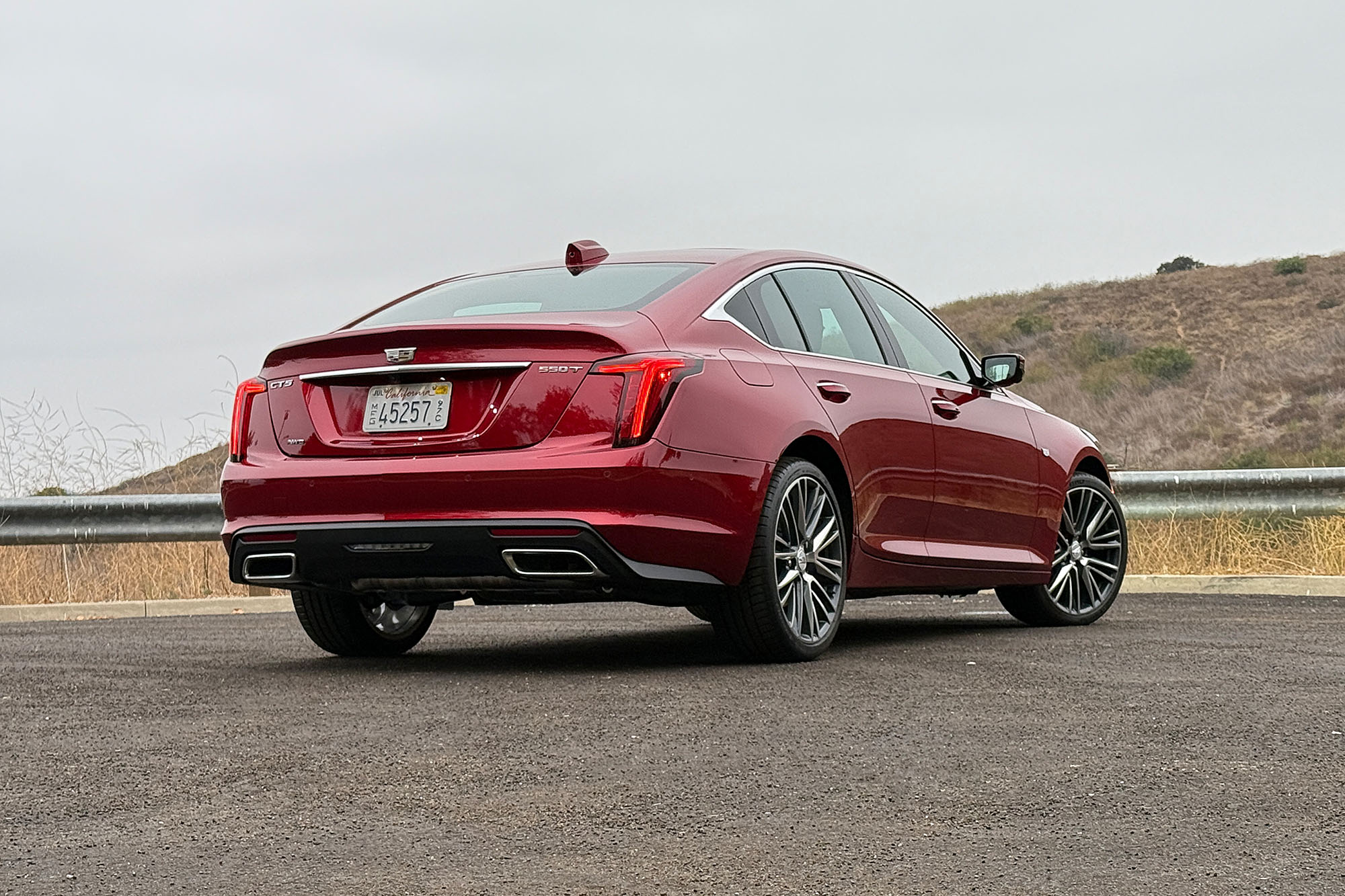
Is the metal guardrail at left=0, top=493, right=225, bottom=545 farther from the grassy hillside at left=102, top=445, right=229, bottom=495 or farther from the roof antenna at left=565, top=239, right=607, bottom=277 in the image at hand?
the roof antenna at left=565, top=239, right=607, bottom=277

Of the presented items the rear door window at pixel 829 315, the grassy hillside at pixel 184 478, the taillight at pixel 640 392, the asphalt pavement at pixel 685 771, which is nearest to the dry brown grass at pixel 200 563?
the grassy hillside at pixel 184 478

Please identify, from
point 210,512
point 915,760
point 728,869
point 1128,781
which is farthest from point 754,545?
point 210,512

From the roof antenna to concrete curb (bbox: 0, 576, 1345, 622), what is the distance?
14.5ft

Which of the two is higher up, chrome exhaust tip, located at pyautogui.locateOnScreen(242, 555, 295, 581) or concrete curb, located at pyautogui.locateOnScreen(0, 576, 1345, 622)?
chrome exhaust tip, located at pyautogui.locateOnScreen(242, 555, 295, 581)

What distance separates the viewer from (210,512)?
11281 millimetres

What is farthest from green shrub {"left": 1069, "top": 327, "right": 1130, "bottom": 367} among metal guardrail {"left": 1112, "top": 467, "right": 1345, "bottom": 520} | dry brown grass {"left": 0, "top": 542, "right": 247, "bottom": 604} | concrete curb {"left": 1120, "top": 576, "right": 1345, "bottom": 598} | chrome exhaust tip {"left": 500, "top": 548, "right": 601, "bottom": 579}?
chrome exhaust tip {"left": 500, "top": 548, "right": 601, "bottom": 579}

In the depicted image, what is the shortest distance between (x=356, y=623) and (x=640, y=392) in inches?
78.1

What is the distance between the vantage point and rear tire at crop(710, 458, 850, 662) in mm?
6336

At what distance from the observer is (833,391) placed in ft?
22.5

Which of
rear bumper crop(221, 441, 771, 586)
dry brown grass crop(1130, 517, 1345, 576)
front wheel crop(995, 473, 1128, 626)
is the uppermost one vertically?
rear bumper crop(221, 441, 771, 586)

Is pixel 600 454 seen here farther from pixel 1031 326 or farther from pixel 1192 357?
pixel 1031 326

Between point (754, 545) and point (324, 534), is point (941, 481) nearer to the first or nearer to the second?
point (754, 545)

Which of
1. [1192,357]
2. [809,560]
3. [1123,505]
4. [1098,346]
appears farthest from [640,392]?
[1098,346]

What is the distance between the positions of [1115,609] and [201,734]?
5.91 m
